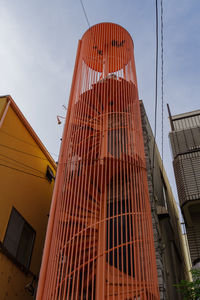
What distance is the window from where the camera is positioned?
733 cm

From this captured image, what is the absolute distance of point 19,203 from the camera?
8094 millimetres

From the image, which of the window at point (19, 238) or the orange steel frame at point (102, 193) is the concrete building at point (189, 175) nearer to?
the orange steel frame at point (102, 193)

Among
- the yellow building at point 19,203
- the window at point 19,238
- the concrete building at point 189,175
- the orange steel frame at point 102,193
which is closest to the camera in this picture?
the orange steel frame at point 102,193

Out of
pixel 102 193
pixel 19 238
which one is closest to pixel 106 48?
pixel 102 193

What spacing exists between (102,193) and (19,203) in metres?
3.19

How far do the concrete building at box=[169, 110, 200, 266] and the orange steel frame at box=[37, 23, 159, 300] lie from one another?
4347mm

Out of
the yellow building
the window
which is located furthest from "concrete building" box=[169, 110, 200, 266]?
the window

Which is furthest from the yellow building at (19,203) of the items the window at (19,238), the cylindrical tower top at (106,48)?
the cylindrical tower top at (106,48)

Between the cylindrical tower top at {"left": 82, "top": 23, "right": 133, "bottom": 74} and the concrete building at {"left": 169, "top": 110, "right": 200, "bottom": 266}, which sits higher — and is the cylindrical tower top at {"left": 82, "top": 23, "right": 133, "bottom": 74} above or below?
above

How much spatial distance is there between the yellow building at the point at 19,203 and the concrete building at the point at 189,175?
5256mm

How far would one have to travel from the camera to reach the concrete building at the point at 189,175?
10.3m

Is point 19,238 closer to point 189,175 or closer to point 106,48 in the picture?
point 106,48

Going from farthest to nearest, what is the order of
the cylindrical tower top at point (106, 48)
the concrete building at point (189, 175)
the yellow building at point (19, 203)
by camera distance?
the concrete building at point (189, 175) → the cylindrical tower top at point (106, 48) → the yellow building at point (19, 203)

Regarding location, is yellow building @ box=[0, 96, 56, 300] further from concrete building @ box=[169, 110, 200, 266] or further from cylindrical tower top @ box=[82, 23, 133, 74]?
concrete building @ box=[169, 110, 200, 266]
